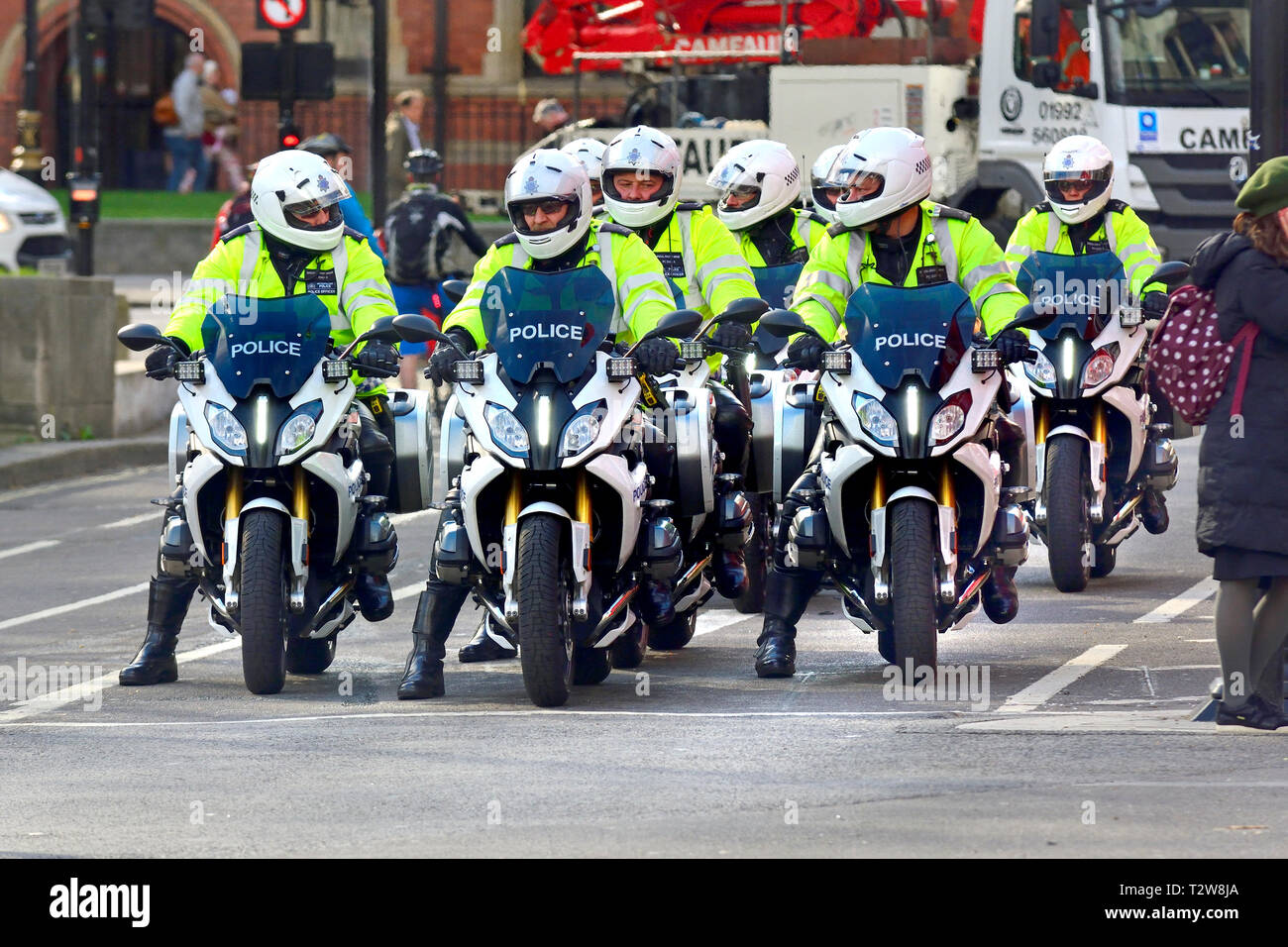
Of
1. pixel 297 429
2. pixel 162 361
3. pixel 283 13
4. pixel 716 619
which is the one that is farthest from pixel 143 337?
pixel 283 13

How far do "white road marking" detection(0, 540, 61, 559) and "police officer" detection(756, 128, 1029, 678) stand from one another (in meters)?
5.29

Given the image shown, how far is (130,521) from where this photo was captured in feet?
48.1

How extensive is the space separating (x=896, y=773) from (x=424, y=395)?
107 inches

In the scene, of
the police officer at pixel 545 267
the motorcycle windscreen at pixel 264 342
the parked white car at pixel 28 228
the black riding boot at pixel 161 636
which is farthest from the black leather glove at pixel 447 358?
the parked white car at pixel 28 228

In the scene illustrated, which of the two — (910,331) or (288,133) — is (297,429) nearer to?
(910,331)

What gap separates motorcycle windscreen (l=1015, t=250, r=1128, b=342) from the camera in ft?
38.7

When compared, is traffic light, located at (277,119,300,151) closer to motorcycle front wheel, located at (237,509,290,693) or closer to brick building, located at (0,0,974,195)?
motorcycle front wheel, located at (237,509,290,693)

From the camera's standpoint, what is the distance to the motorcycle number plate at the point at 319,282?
31.7 ft

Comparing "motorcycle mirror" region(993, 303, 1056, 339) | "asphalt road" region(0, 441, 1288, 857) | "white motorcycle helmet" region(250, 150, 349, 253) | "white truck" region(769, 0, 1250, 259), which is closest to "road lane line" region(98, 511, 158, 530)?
"asphalt road" region(0, 441, 1288, 857)

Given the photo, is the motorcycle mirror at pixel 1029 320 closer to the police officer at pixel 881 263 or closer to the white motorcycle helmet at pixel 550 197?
the police officer at pixel 881 263

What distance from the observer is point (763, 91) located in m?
23.6
